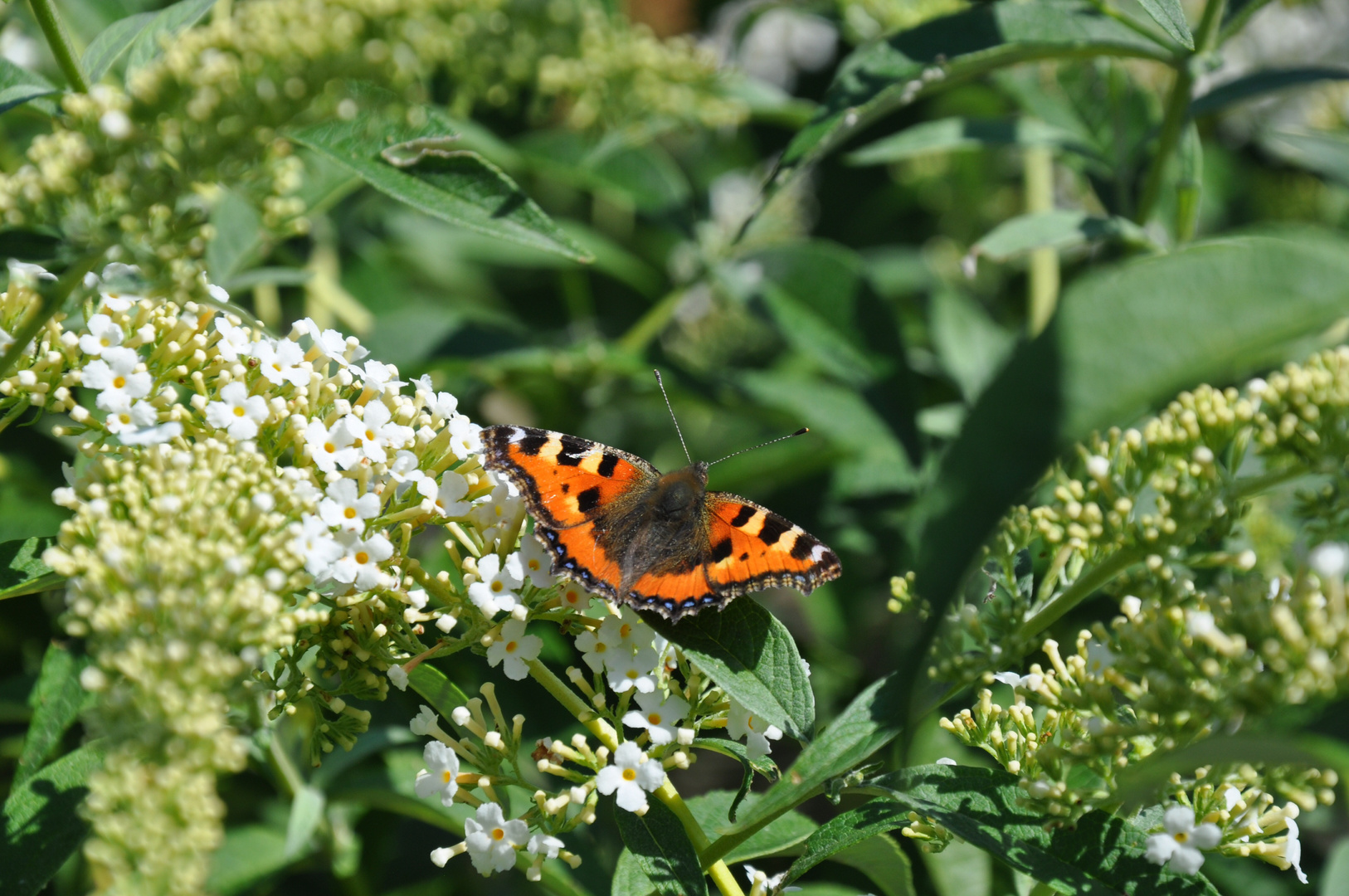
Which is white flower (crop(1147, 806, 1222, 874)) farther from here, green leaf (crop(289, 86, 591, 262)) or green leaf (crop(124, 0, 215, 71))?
green leaf (crop(124, 0, 215, 71))

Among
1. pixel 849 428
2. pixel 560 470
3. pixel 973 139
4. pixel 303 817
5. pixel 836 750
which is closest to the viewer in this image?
pixel 836 750

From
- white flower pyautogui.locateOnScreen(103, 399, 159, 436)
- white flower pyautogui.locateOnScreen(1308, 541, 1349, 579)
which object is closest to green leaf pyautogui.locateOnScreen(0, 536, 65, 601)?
A: white flower pyautogui.locateOnScreen(103, 399, 159, 436)

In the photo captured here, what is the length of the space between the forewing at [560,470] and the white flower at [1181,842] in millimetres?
1118

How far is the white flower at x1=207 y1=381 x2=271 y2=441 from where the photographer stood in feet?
5.64

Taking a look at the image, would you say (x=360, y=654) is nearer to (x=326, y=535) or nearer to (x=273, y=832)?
(x=326, y=535)

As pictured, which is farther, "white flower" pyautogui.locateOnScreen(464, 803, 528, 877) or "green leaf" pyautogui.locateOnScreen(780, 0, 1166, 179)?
"green leaf" pyautogui.locateOnScreen(780, 0, 1166, 179)

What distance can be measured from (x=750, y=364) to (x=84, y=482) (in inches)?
129

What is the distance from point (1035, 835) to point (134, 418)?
1602 millimetres

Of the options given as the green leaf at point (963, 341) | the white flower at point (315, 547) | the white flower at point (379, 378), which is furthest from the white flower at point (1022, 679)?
the green leaf at point (963, 341)

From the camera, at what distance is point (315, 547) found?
1561 millimetres

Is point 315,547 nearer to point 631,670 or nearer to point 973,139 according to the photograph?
point 631,670

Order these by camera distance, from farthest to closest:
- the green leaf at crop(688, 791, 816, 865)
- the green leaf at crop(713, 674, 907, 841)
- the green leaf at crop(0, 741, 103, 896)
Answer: the green leaf at crop(688, 791, 816, 865)
the green leaf at crop(0, 741, 103, 896)
the green leaf at crop(713, 674, 907, 841)

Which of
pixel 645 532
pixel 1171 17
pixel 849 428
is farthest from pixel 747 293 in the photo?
pixel 1171 17

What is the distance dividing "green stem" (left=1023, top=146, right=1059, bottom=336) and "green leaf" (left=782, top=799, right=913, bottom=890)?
203cm
